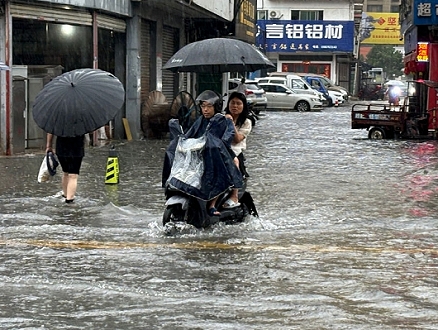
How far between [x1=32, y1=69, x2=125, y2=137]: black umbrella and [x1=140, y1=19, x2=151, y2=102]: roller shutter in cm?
1409

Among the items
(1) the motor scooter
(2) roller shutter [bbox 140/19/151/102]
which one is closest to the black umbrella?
(1) the motor scooter

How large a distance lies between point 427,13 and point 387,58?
7340 centimetres

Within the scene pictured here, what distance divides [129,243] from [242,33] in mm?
28246

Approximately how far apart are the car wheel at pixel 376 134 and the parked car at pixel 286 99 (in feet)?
64.0

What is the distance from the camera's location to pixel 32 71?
20.0 metres

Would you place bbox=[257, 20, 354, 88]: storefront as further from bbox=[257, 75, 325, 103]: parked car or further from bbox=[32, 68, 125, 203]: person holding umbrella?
bbox=[32, 68, 125, 203]: person holding umbrella

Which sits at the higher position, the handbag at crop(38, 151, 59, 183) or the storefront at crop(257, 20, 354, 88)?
the storefront at crop(257, 20, 354, 88)

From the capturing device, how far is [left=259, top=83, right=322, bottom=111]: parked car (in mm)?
45531

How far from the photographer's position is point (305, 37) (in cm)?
6419

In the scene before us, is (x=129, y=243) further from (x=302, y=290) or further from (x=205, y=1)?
(x=205, y=1)

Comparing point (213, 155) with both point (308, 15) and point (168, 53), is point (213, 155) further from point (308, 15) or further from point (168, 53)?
point (308, 15)

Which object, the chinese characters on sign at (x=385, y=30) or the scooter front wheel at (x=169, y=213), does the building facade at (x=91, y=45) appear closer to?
the scooter front wheel at (x=169, y=213)

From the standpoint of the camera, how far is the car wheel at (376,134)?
25.8m

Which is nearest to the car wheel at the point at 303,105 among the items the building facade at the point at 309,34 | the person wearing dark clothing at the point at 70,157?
the building facade at the point at 309,34
